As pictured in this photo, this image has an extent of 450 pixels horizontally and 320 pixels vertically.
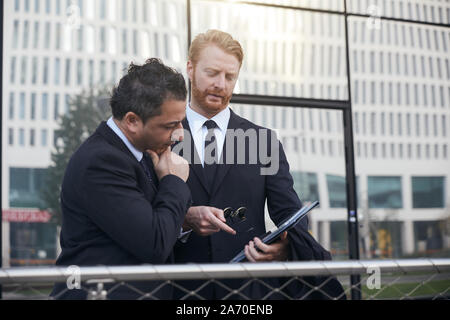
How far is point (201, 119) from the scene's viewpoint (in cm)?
239

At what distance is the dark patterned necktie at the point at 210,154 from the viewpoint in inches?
88.1

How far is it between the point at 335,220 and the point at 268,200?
3.81 m

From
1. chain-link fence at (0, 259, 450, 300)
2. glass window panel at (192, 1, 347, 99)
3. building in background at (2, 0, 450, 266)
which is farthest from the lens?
glass window panel at (192, 1, 347, 99)

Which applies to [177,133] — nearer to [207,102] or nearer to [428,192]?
[207,102]

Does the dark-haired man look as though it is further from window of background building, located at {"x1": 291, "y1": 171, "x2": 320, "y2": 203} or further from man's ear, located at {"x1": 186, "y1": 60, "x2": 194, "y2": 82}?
window of background building, located at {"x1": 291, "y1": 171, "x2": 320, "y2": 203}

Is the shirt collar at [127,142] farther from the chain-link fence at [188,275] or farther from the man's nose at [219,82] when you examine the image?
the man's nose at [219,82]

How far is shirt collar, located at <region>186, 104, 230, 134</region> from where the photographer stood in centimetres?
237

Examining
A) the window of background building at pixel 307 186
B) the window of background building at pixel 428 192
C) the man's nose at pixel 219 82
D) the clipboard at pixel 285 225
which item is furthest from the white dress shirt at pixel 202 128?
the window of background building at pixel 428 192

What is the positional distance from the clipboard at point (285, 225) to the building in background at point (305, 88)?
11.3 feet

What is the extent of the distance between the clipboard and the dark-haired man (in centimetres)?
36

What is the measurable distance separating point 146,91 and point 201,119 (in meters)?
0.71

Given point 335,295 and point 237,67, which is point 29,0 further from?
point 335,295

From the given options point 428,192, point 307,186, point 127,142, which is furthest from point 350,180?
point 127,142

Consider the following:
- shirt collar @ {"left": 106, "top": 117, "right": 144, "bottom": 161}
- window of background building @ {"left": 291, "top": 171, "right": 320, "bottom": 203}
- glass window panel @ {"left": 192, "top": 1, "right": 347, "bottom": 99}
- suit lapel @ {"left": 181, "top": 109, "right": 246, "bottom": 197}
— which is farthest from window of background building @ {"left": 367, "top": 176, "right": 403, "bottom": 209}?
shirt collar @ {"left": 106, "top": 117, "right": 144, "bottom": 161}
